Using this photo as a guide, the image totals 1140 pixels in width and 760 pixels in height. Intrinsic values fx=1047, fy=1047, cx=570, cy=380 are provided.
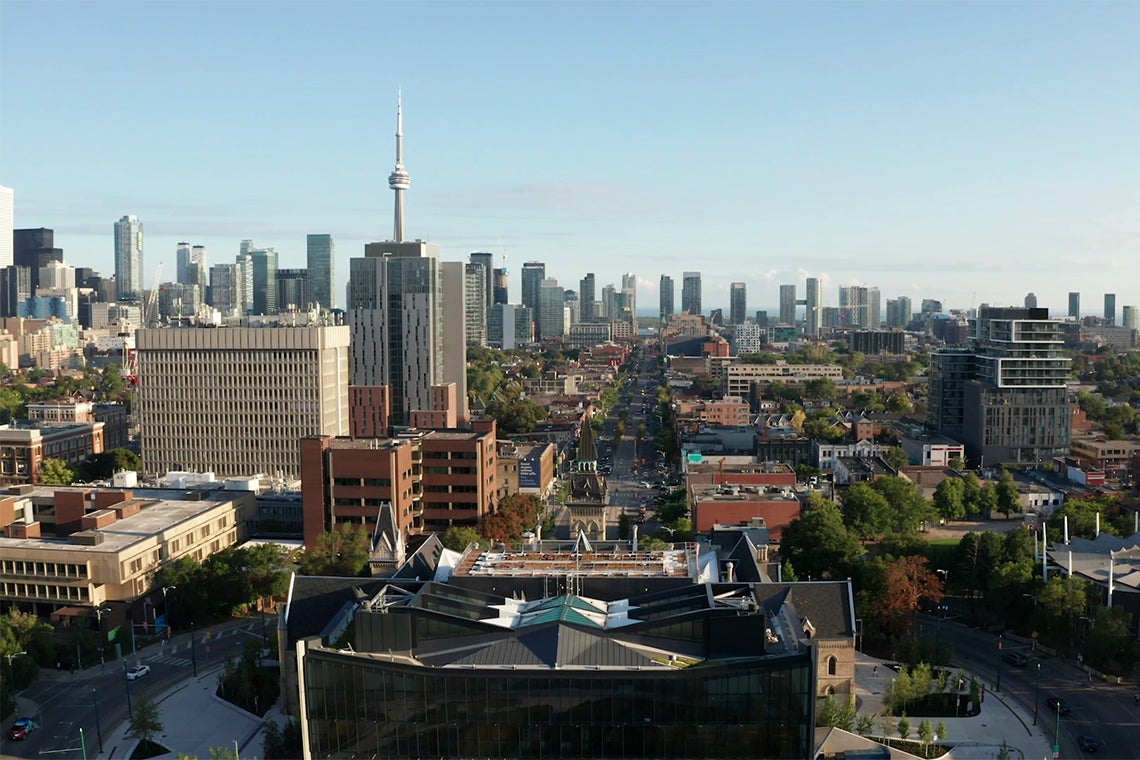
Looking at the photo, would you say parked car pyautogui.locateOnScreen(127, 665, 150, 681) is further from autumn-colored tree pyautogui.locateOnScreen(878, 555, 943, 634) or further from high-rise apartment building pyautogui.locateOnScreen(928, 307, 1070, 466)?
high-rise apartment building pyautogui.locateOnScreen(928, 307, 1070, 466)

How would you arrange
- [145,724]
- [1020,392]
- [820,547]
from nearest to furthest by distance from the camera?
[145,724] → [820,547] → [1020,392]

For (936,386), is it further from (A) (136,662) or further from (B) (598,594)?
(A) (136,662)

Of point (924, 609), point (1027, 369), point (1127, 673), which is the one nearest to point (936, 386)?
point (1027, 369)

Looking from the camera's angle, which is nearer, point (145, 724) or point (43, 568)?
point (145, 724)

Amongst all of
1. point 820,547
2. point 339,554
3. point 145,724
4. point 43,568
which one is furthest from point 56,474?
point 820,547

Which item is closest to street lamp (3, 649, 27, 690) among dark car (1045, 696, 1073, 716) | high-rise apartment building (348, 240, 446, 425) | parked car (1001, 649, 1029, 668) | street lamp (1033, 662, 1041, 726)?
street lamp (1033, 662, 1041, 726)

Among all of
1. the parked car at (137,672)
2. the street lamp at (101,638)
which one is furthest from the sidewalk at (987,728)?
the street lamp at (101,638)

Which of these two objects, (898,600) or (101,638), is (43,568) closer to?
(101,638)
